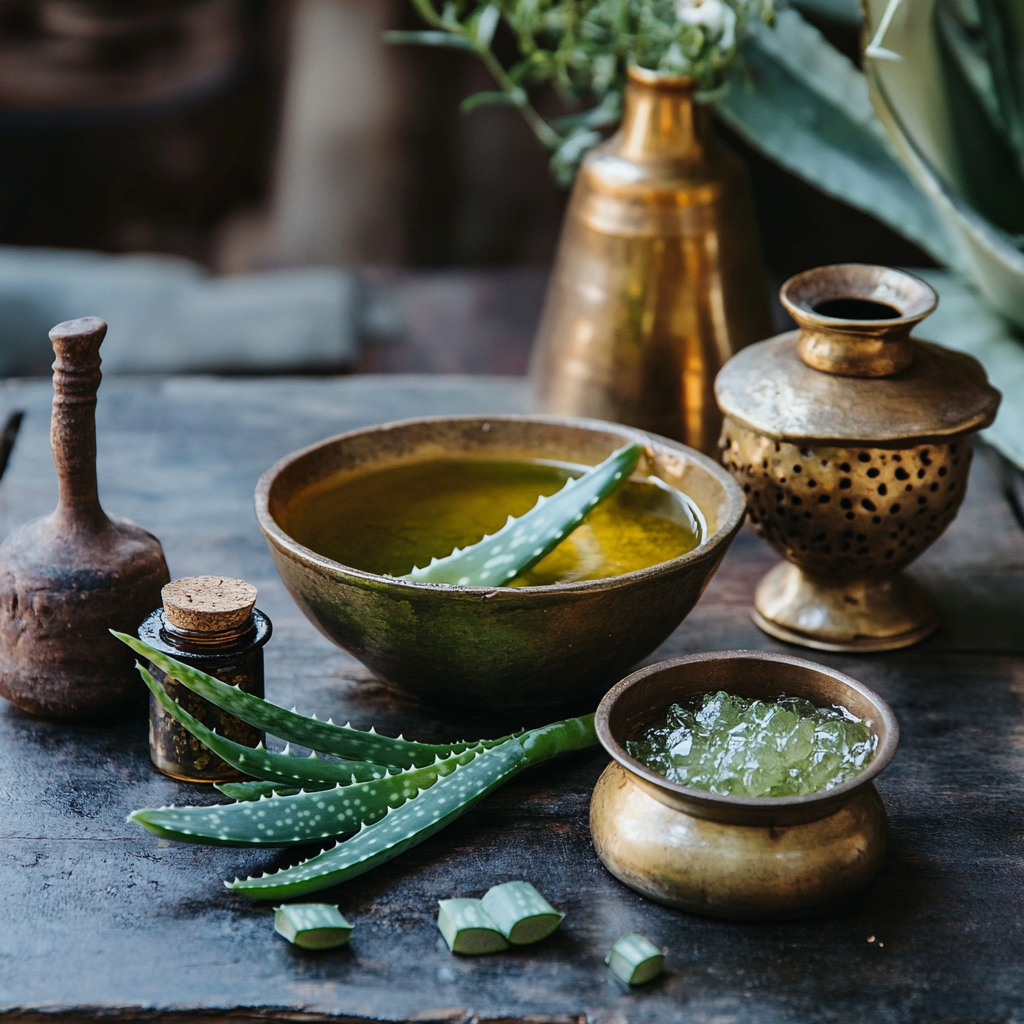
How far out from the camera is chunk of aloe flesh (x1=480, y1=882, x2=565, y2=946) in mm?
595

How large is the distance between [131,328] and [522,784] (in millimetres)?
1368

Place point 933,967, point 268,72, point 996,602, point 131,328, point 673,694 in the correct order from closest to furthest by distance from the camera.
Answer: point 933,967 < point 673,694 < point 996,602 < point 131,328 < point 268,72

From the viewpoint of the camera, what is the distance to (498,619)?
69 centimetres

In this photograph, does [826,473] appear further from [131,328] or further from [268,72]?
[268,72]

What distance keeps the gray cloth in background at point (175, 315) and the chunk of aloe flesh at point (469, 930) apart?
126 cm

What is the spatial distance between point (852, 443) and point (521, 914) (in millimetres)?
366

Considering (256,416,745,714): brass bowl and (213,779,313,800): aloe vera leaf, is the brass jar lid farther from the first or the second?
(213,779,313,800): aloe vera leaf

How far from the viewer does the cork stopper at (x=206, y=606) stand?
2.30 feet

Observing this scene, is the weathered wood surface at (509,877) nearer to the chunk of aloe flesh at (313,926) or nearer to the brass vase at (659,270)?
the chunk of aloe flesh at (313,926)

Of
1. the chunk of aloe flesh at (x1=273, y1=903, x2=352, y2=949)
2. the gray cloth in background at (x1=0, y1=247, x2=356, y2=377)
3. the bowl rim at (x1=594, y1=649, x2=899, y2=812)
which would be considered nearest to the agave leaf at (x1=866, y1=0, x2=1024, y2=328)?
the bowl rim at (x1=594, y1=649, x2=899, y2=812)

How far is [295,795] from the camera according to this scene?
0.65 meters

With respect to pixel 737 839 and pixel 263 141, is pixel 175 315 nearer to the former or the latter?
pixel 263 141

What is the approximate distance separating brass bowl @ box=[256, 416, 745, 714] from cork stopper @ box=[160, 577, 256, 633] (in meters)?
0.04

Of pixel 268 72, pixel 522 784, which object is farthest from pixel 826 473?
pixel 268 72
